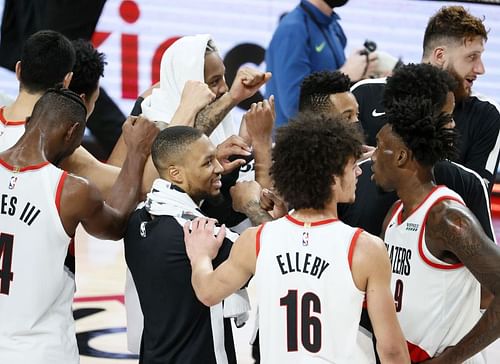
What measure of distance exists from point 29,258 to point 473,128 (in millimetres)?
1994

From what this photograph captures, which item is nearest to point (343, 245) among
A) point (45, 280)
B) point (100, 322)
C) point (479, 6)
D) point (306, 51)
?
point (45, 280)

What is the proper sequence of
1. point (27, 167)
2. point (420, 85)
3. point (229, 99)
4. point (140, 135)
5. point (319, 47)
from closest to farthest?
point (27, 167), point (420, 85), point (140, 135), point (229, 99), point (319, 47)

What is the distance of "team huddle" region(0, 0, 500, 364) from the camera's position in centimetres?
292

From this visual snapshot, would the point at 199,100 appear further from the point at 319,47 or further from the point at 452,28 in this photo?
the point at 319,47

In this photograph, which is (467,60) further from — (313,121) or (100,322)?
(100,322)

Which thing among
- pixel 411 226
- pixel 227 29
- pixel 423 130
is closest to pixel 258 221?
pixel 411 226

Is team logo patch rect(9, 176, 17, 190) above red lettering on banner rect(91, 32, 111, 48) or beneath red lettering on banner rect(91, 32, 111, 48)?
above

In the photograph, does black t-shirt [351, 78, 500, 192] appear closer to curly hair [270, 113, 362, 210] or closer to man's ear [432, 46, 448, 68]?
man's ear [432, 46, 448, 68]

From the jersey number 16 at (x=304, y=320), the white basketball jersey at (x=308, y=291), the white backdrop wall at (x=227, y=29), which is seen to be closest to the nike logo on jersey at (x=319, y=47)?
the white backdrop wall at (x=227, y=29)

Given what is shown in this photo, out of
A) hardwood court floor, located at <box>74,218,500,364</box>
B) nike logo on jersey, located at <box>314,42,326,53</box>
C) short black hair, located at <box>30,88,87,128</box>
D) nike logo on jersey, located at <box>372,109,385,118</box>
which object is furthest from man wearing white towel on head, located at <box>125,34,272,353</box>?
nike logo on jersey, located at <box>314,42,326,53</box>

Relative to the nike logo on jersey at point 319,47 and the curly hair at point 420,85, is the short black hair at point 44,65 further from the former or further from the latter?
the nike logo on jersey at point 319,47

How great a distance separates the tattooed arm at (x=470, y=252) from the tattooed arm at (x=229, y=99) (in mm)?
1015

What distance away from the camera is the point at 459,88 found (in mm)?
4199

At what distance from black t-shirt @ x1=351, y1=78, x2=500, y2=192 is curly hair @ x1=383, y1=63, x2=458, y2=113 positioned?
42 cm
